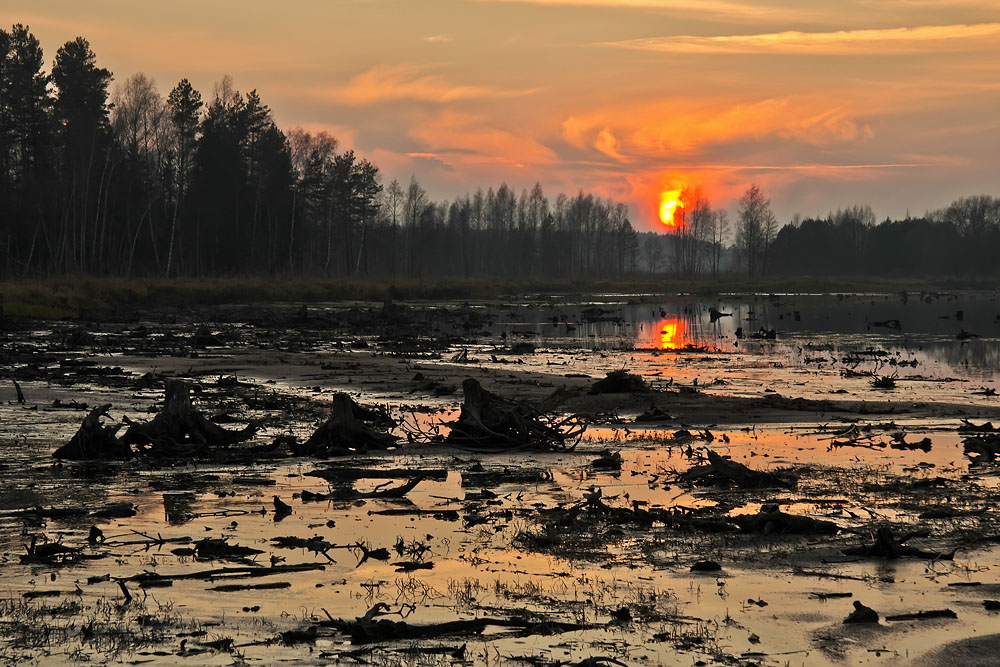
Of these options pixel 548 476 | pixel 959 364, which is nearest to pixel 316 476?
pixel 548 476

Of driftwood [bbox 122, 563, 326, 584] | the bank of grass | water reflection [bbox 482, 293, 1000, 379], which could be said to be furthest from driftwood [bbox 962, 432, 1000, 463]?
the bank of grass

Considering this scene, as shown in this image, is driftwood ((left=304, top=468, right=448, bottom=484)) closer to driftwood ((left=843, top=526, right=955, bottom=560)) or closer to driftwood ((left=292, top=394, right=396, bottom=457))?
driftwood ((left=292, top=394, right=396, bottom=457))

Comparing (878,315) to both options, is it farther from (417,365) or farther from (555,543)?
(555,543)

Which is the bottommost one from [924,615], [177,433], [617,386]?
[924,615]

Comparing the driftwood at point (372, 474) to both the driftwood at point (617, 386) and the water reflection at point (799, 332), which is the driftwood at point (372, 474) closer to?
the driftwood at point (617, 386)

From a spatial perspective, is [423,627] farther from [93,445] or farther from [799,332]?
[799,332]

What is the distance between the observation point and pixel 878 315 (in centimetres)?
6794

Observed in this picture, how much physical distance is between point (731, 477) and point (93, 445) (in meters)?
8.70

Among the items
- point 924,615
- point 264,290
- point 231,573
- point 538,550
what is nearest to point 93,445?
point 231,573

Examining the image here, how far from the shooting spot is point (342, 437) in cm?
1570

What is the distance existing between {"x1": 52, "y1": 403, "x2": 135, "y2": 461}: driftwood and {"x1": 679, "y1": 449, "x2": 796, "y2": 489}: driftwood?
25.8 feet

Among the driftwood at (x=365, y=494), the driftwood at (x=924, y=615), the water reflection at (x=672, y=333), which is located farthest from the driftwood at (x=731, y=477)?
the water reflection at (x=672, y=333)

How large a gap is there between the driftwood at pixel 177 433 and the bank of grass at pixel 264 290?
37650 mm

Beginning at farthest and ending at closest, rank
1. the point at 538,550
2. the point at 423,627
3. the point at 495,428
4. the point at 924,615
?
the point at 495,428, the point at 538,550, the point at 924,615, the point at 423,627
